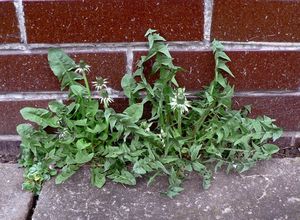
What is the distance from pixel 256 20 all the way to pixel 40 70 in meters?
0.70

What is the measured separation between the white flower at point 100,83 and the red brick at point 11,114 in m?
0.19

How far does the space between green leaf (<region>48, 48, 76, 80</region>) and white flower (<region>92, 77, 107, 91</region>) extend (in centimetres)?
9

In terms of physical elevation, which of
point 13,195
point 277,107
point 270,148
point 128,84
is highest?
point 128,84

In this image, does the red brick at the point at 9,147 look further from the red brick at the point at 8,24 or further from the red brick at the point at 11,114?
the red brick at the point at 8,24

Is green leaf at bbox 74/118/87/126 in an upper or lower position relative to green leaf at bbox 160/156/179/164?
upper

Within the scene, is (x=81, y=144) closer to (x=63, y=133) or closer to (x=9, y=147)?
(x=63, y=133)

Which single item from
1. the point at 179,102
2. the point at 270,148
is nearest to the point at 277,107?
the point at 270,148

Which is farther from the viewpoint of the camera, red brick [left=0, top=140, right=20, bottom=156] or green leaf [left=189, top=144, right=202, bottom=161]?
red brick [left=0, top=140, right=20, bottom=156]

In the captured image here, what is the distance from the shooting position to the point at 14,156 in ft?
5.64

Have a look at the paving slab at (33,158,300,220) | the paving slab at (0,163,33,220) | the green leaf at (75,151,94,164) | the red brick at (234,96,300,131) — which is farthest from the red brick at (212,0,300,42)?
the paving slab at (0,163,33,220)

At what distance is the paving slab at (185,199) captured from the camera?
4.62 ft

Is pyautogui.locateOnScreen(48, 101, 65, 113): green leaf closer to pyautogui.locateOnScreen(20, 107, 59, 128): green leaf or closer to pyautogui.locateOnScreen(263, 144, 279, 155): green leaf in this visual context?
pyautogui.locateOnScreen(20, 107, 59, 128): green leaf

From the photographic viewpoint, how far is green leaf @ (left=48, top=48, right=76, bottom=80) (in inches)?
59.4

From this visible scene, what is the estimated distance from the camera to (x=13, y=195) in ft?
4.95
